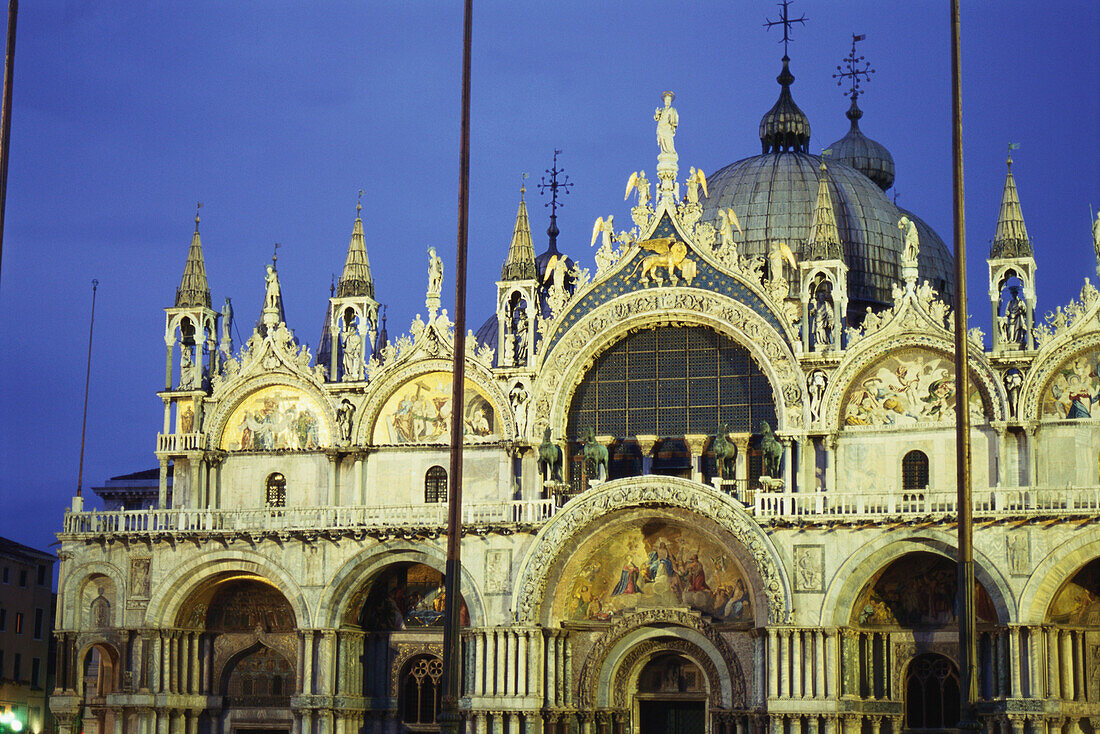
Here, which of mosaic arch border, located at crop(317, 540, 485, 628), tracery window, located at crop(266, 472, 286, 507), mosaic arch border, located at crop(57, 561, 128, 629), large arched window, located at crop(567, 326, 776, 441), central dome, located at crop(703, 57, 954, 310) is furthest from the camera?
central dome, located at crop(703, 57, 954, 310)

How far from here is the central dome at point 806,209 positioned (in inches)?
2447

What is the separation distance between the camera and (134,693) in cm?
5284

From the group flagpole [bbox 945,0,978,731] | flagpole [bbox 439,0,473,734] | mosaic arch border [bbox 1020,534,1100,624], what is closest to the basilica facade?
mosaic arch border [bbox 1020,534,1100,624]

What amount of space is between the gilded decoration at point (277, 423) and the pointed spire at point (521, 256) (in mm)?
7159

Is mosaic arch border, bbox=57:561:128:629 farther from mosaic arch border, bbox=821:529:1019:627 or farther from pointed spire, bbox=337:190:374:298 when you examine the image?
mosaic arch border, bbox=821:529:1019:627

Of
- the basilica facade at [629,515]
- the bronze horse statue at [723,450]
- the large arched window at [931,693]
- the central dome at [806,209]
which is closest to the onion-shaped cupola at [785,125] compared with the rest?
the central dome at [806,209]

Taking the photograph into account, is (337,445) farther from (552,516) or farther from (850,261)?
(850,261)

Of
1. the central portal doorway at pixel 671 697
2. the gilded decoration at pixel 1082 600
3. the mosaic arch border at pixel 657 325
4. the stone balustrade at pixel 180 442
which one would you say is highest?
the mosaic arch border at pixel 657 325

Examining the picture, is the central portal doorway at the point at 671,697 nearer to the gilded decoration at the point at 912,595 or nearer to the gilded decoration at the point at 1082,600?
the gilded decoration at the point at 912,595

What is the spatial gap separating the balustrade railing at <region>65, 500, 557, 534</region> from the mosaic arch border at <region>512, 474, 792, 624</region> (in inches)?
40.3

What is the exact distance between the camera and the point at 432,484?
178 feet

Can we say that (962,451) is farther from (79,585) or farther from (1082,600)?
(79,585)

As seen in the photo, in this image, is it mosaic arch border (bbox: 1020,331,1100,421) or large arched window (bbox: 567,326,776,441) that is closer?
mosaic arch border (bbox: 1020,331,1100,421)

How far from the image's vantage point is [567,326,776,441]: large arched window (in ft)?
171
